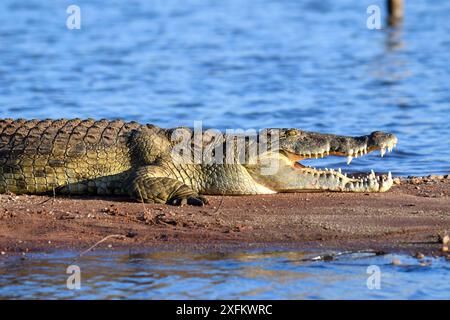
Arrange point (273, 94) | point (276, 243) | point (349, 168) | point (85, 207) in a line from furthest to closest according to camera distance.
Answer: point (273, 94) < point (349, 168) < point (85, 207) < point (276, 243)

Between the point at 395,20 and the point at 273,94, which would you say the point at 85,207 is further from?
the point at 395,20

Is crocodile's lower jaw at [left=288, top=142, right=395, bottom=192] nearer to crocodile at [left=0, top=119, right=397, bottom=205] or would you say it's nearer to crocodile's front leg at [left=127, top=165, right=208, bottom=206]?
crocodile at [left=0, top=119, right=397, bottom=205]

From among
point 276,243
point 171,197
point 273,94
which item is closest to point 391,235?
point 276,243

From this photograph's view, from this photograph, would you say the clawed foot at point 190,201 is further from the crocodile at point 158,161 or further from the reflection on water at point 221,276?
the reflection on water at point 221,276

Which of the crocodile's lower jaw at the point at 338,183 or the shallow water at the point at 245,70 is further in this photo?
the shallow water at the point at 245,70

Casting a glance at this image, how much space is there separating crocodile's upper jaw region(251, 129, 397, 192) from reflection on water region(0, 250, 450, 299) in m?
1.90

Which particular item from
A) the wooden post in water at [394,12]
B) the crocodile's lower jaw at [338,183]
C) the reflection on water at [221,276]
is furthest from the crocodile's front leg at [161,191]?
the wooden post in water at [394,12]

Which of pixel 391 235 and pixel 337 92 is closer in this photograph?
pixel 391 235

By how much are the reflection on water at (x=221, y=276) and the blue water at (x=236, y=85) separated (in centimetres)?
2

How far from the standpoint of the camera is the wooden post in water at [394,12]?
89.8ft

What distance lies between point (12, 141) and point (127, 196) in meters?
1.31

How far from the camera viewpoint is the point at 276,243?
7766mm

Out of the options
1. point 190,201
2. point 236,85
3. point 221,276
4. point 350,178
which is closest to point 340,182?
point 350,178

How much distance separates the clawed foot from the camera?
8789 millimetres
